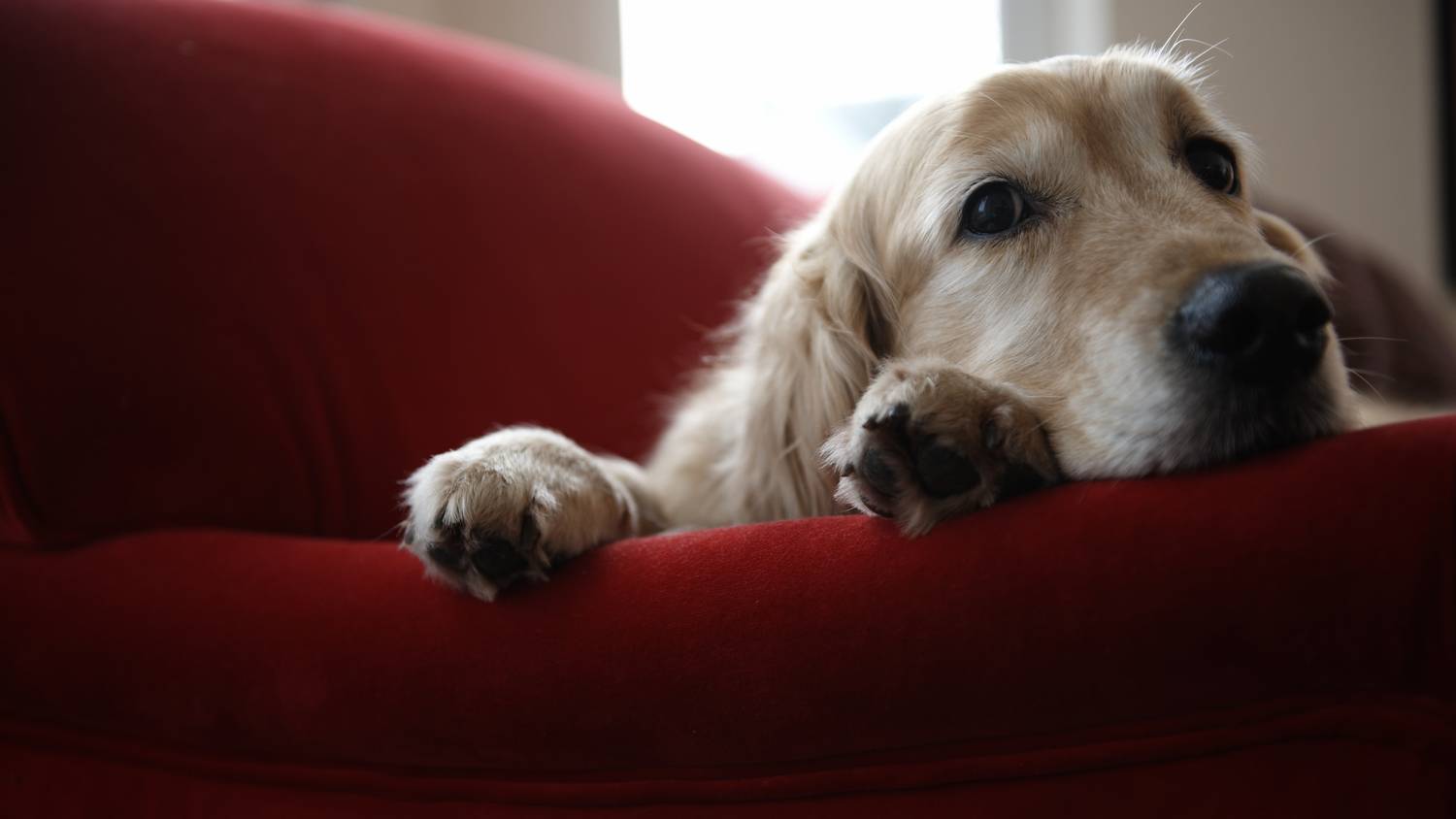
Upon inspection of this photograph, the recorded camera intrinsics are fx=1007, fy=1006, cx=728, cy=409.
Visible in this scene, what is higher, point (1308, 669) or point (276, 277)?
point (276, 277)

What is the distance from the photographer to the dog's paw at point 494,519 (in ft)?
3.89

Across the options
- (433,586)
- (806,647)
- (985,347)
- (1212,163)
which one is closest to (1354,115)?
(1212,163)

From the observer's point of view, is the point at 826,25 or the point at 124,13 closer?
the point at 124,13

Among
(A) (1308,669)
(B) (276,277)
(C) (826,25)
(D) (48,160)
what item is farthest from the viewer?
(C) (826,25)

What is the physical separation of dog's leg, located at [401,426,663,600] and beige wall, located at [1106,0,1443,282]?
3.71 m

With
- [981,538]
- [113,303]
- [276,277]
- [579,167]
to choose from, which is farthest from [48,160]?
[981,538]

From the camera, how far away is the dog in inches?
44.1

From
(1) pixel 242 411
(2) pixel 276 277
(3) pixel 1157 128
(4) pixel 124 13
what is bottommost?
(1) pixel 242 411

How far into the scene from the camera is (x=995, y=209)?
5.14 feet

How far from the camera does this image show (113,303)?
1.47 meters

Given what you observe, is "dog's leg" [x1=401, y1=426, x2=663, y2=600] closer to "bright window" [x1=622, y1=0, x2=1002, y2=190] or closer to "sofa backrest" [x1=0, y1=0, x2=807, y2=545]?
"sofa backrest" [x1=0, y1=0, x2=807, y2=545]

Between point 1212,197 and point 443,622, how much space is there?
4.29 ft

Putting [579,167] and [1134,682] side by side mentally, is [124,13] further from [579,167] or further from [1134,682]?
[1134,682]

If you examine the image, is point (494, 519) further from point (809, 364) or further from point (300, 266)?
point (300, 266)
